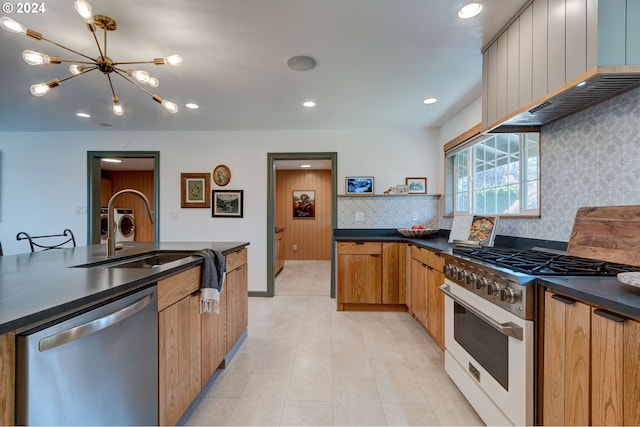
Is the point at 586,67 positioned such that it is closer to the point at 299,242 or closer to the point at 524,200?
the point at 524,200

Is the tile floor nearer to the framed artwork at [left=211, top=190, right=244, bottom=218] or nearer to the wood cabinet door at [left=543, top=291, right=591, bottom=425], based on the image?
the wood cabinet door at [left=543, top=291, right=591, bottom=425]

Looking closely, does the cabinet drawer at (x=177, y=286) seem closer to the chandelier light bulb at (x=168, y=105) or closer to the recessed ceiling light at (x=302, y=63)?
the chandelier light bulb at (x=168, y=105)

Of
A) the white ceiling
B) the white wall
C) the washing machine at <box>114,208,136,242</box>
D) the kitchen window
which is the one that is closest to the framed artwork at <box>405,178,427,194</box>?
the kitchen window

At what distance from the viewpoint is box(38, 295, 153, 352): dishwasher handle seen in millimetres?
675

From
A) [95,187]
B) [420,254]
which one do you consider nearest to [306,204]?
[95,187]

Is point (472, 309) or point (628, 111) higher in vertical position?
point (628, 111)

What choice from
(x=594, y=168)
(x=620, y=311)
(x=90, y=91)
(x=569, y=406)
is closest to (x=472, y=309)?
(x=569, y=406)

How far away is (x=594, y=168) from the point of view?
145 cm

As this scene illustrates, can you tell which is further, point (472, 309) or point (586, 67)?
point (472, 309)

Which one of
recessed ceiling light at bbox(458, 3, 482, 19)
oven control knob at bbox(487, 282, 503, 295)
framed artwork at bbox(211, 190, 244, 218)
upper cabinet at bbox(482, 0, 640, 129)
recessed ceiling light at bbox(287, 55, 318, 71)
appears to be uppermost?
recessed ceiling light at bbox(287, 55, 318, 71)

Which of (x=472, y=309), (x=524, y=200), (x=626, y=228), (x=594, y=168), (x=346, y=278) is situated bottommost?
(x=346, y=278)

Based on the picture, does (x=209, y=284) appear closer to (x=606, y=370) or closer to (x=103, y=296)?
(x=103, y=296)

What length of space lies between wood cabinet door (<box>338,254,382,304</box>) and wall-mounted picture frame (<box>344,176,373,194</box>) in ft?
3.31

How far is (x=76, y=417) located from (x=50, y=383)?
0.18 meters
